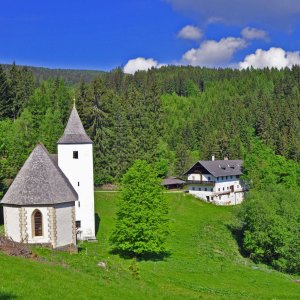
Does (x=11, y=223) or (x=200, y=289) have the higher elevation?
(x=11, y=223)

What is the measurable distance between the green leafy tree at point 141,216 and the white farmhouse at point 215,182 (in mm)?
38363

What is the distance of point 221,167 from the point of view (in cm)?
8506

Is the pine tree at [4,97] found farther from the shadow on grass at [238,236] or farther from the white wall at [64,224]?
the white wall at [64,224]

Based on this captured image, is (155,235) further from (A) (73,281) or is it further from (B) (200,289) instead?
(A) (73,281)

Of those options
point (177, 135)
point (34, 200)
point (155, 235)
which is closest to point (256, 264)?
point (155, 235)

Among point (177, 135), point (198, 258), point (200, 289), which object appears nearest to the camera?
point (200, 289)

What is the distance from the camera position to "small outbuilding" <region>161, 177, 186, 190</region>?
83412 millimetres

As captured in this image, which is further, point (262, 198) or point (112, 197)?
point (112, 197)

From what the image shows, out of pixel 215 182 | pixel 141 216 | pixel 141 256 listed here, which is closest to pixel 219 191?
pixel 215 182

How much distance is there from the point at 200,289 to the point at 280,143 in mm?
79528

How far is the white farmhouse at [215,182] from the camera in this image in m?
81.1

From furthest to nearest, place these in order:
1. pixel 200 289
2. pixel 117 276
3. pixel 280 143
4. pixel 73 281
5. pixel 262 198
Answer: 1. pixel 280 143
2. pixel 262 198
3. pixel 200 289
4. pixel 117 276
5. pixel 73 281

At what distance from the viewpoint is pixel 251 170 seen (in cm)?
8062

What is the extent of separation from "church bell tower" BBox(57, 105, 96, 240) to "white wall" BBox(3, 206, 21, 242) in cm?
728
